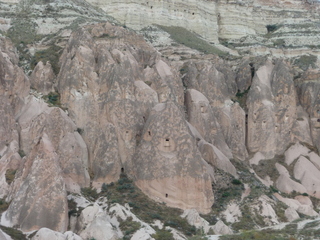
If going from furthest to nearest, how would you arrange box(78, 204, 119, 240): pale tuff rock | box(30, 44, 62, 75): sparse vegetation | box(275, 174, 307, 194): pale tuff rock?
1. box(30, 44, 62, 75): sparse vegetation
2. box(275, 174, 307, 194): pale tuff rock
3. box(78, 204, 119, 240): pale tuff rock

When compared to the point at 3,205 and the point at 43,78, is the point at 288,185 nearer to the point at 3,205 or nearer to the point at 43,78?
the point at 43,78

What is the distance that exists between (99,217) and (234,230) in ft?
35.9

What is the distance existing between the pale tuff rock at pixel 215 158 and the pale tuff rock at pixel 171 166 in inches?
118

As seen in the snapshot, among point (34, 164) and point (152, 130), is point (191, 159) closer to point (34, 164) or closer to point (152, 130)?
point (152, 130)

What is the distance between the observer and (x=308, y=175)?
5762cm

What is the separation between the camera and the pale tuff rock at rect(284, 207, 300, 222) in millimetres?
45975

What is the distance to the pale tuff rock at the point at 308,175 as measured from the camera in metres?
56.6

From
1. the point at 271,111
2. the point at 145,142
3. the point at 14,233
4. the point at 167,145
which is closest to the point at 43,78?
the point at 145,142

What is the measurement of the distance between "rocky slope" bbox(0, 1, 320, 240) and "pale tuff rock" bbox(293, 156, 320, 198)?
5.2 inches

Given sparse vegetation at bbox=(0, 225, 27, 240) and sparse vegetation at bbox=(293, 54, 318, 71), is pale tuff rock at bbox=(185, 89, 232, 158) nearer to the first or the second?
sparse vegetation at bbox=(0, 225, 27, 240)

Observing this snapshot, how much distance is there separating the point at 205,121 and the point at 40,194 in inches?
837

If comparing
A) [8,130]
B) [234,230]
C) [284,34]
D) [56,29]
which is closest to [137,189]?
[234,230]

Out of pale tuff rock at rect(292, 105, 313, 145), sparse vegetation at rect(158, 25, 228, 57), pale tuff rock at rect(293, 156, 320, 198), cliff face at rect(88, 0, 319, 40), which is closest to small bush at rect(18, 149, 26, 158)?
pale tuff rock at rect(293, 156, 320, 198)

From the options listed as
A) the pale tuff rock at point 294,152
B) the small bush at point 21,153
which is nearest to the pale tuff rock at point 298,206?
the pale tuff rock at point 294,152
